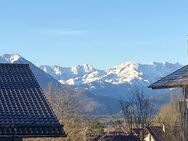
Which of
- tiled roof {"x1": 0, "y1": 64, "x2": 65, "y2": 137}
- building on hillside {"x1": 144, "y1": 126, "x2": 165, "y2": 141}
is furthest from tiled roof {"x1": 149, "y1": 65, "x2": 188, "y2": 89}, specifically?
building on hillside {"x1": 144, "y1": 126, "x2": 165, "y2": 141}

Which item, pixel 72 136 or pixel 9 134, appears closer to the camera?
pixel 9 134

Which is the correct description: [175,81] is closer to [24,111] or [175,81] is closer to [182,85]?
[182,85]

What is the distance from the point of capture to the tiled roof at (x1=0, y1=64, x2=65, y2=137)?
1596 cm

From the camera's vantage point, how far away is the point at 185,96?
2030cm

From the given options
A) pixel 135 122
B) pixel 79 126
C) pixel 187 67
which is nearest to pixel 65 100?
pixel 79 126

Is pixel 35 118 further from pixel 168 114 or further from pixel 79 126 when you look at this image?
pixel 168 114

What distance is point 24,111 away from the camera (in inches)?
647

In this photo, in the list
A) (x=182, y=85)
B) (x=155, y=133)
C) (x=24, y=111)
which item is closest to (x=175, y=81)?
(x=182, y=85)

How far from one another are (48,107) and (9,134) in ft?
5.39

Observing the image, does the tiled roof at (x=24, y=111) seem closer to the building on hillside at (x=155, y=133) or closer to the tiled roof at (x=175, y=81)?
the tiled roof at (x=175, y=81)

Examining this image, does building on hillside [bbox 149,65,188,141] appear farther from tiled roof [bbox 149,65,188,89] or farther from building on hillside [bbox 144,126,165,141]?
building on hillside [bbox 144,126,165,141]

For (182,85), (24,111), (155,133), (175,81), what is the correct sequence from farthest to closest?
(155,133) < (175,81) < (182,85) < (24,111)

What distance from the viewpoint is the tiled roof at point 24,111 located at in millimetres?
15961

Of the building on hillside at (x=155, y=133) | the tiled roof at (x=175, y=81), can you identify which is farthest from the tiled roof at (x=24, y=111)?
the building on hillside at (x=155, y=133)
